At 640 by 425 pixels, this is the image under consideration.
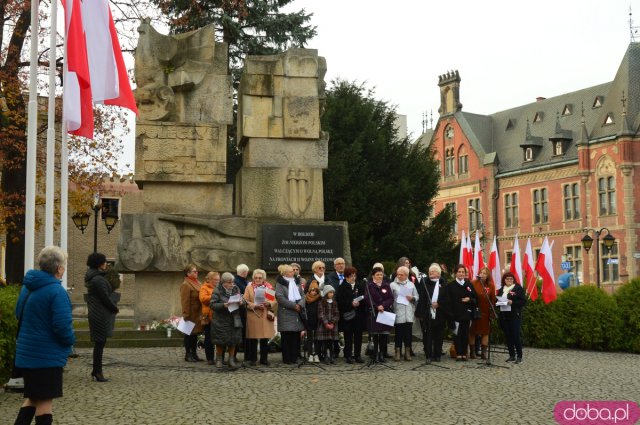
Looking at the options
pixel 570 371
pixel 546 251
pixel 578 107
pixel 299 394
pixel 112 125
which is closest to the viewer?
pixel 299 394

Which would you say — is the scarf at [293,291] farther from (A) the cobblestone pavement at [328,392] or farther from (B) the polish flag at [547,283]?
(B) the polish flag at [547,283]

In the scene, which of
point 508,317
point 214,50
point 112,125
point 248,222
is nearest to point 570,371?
point 508,317

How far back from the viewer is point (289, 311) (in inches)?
527

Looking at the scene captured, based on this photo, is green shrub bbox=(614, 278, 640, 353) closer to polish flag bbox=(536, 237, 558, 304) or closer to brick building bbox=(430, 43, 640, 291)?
polish flag bbox=(536, 237, 558, 304)

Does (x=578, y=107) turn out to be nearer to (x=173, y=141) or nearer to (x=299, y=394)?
(x=173, y=141)

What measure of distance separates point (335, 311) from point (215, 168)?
4.91 meters

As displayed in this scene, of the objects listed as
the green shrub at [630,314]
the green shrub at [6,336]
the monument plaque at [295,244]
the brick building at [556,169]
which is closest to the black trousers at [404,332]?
the monument plaque at [295,244]

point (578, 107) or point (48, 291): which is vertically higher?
point (578, 107)

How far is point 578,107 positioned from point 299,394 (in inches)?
2431

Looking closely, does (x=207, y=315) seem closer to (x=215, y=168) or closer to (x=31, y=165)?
(x=31, y=165)

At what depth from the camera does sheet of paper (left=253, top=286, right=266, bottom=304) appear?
43.2 feet

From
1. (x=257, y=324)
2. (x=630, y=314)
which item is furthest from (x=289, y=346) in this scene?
(x=630, y=314)

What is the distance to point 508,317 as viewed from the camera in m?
14.4

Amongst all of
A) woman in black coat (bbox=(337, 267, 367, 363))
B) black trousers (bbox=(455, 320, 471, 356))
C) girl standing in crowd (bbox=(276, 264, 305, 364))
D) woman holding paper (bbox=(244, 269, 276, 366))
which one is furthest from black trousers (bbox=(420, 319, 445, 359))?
woman holding paper (bbox=(244, 269, 276, 366))
